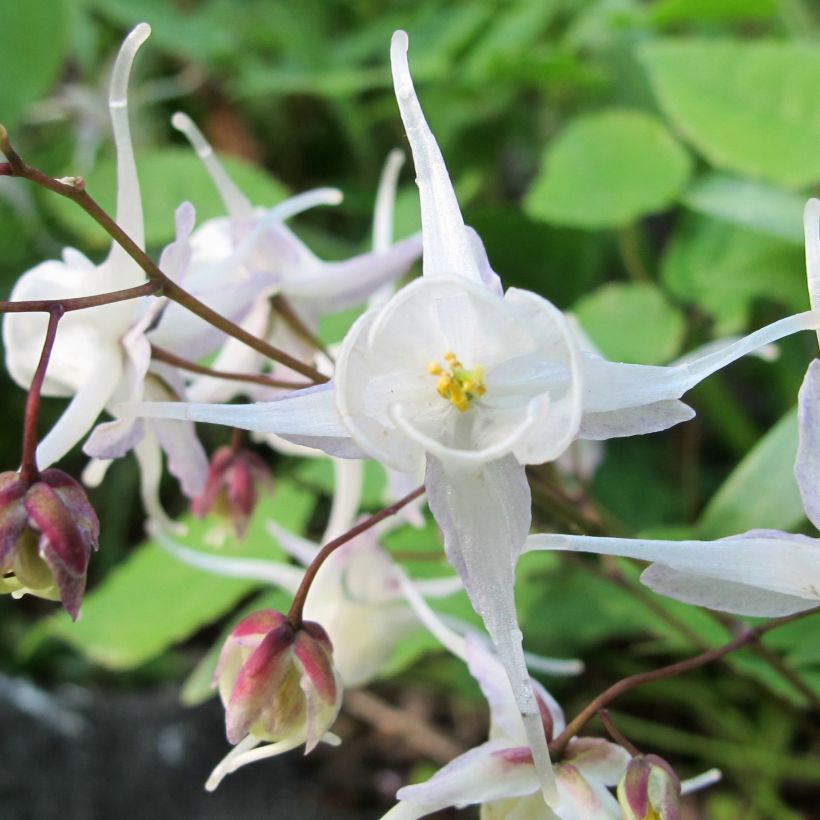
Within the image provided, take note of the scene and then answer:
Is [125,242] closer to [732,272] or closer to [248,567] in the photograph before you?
[248,567]

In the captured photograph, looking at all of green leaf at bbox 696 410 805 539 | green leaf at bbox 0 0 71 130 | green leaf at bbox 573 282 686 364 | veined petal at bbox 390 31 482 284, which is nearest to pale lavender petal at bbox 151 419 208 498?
veined petal at bbox 390 31 482 284

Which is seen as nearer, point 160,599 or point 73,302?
point 73,302

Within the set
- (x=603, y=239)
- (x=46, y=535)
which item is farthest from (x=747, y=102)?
(x=46, y=535)

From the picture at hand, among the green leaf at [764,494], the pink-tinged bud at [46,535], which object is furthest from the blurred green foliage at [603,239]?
the pink-tinged bud at [46,535]

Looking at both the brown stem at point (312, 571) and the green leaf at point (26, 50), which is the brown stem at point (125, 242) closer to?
the brown stem at point (312, 571)

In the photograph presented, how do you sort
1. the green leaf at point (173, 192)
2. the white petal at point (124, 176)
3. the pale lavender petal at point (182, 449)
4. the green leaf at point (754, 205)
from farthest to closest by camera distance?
the green leaf at point (173, 192), the green leaf at point (754, 205), the pale lavender petal at point (182, 449), the white petal at point (124, 176)

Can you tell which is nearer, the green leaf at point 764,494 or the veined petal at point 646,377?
the veined petal at point 646,377
